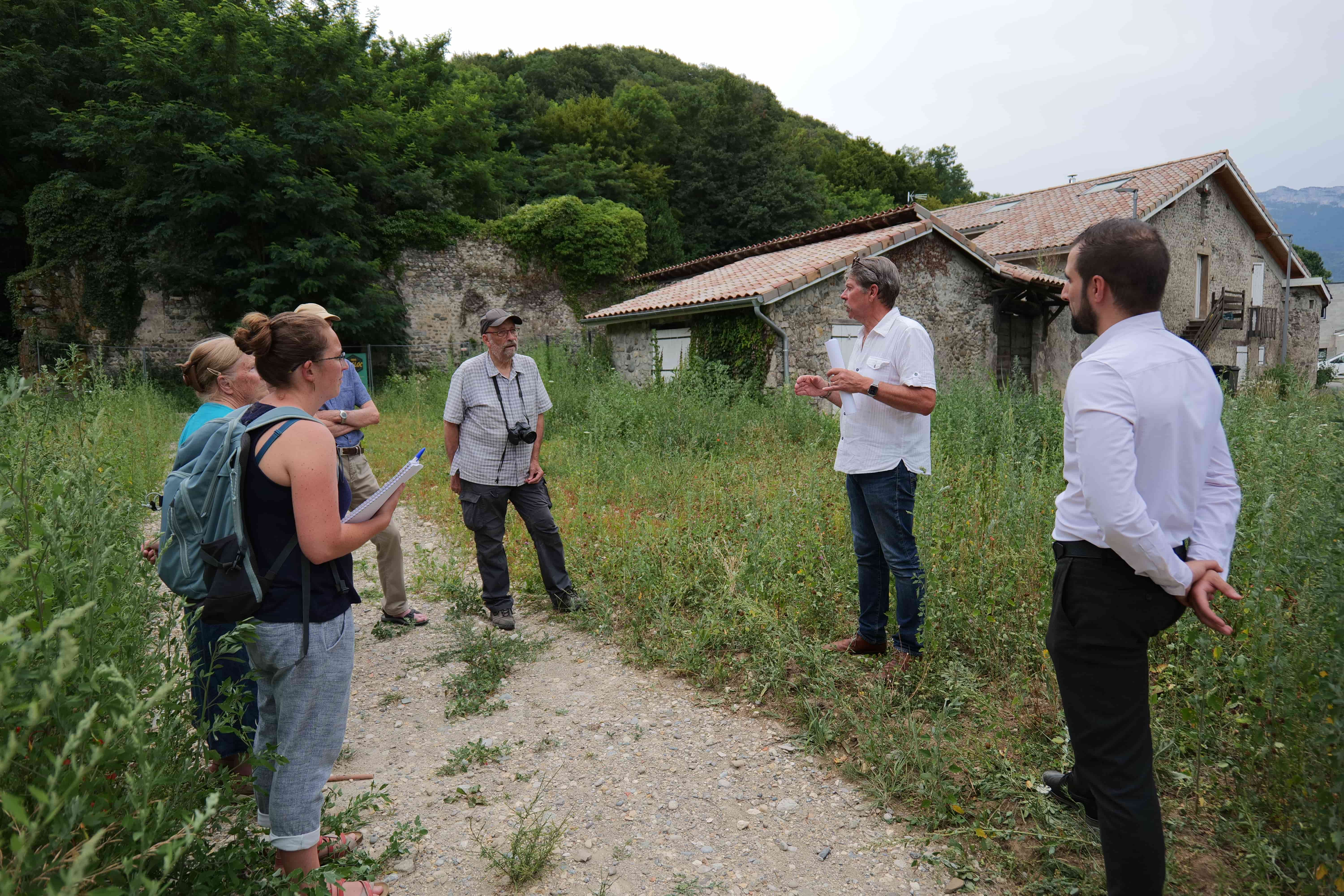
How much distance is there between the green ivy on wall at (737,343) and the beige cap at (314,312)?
33.2 feet

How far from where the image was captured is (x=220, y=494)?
206cm

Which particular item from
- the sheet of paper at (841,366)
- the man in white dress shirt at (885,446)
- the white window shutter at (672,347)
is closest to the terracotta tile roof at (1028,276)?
the white window shutter at (672,347)

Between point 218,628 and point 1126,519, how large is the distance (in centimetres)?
296

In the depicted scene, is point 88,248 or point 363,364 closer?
point 88,248

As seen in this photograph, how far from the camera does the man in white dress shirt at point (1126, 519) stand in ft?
6.08

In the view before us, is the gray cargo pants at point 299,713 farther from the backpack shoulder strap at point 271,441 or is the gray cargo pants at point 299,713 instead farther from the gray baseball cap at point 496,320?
the gray baseball cap at point 496,320

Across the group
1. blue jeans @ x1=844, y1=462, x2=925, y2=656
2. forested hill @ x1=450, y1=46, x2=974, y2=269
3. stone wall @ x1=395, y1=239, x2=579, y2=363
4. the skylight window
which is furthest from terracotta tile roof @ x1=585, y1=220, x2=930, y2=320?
forested hill @ x1=450, y1=46, x2=974, y2=269

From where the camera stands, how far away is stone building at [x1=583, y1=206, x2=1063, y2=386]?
13.3 m

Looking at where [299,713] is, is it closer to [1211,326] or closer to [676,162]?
[1211,326]

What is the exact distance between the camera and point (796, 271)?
13961 millimetres

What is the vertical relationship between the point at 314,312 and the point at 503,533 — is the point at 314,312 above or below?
above

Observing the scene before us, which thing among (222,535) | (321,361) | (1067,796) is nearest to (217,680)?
(222,535)

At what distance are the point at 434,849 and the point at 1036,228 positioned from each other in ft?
75.0

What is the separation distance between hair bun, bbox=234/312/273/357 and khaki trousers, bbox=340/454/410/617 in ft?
6.95
